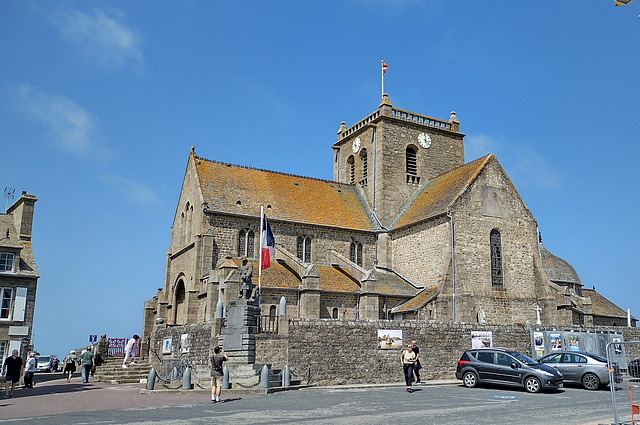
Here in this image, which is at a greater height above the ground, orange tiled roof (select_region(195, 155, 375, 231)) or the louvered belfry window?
the louvered belfry window

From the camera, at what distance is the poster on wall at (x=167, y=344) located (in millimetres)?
27109

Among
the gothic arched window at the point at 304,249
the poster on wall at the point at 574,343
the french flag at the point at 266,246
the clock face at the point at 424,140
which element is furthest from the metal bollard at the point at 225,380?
the clock face at the point at 424,140

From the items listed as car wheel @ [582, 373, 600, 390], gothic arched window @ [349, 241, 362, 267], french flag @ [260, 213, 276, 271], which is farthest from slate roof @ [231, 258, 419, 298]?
car wheel @ [582, 373, 600, 390]

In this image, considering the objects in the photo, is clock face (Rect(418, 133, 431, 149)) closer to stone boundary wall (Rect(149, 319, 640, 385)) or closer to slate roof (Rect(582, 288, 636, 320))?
stone boundary wall (Rect(149, 319, 640, 385))

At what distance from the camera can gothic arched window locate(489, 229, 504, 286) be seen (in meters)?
32.9

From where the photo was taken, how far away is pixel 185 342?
83.3 ft

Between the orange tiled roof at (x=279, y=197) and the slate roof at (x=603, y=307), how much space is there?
21.7 m

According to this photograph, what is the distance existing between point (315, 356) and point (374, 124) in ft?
73.3

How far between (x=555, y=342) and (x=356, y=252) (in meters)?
14.0

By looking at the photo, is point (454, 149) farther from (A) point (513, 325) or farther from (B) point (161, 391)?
(B) point (161, 391)

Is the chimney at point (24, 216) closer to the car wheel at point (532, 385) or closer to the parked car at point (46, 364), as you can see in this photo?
the parked car at point (46, 364)

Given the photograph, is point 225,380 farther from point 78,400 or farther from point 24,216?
point 24,216

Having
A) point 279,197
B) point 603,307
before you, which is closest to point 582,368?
point 279,197

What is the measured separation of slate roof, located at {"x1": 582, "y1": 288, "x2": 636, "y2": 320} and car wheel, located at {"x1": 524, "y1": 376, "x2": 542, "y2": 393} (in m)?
30.4
